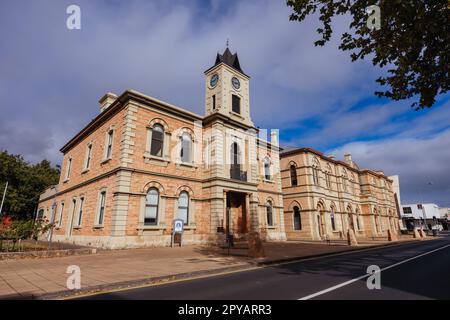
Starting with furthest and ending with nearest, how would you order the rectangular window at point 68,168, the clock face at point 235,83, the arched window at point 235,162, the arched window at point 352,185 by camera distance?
1. the arched window at point 352,185
2. the rectangular window at point 68,168
3. the clock face at point 235,83
4. the arched window at point 235,162

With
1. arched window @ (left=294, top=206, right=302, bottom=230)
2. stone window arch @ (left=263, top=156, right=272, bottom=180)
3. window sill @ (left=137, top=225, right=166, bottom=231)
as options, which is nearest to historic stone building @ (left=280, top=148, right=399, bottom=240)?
arched window @ (left=294, top=206, right=302, bottom=230)

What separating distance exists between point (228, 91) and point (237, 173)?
7663 millimetres

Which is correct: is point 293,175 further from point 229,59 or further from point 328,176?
point 229,59

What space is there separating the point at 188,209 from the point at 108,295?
40.4ft

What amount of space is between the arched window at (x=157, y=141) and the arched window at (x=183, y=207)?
10.6ft

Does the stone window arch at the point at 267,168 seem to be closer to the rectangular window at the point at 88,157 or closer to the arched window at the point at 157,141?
the arched window at the point at 157,141

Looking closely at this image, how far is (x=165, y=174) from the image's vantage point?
16859 mm

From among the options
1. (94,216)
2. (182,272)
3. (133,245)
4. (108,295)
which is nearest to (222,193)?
(133,245)

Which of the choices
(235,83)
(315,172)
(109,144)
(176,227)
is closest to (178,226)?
(176,227)

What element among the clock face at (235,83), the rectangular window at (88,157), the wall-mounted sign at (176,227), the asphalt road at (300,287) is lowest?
the asphalt road at (300,287)

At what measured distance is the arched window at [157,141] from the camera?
56.3ft

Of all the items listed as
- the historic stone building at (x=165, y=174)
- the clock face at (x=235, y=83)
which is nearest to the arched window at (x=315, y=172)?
the historic stone building at (x=165, y=174)

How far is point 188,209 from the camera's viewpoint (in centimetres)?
1791

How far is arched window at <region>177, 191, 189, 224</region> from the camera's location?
57.2ft
